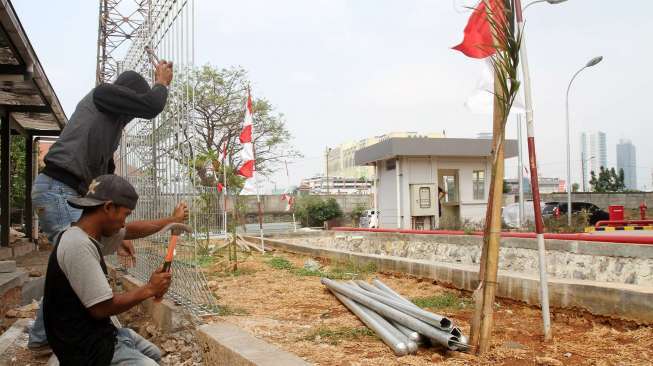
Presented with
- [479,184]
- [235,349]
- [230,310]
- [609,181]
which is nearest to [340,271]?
[230,310]

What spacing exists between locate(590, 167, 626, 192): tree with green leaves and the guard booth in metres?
40.4

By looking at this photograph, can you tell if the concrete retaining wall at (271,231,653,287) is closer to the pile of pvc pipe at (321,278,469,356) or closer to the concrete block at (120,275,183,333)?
the pile of pvc pipe at (321,278,469,356)

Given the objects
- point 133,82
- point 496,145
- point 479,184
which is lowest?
point 496,145

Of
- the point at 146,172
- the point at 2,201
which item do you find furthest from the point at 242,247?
the point at 146,172

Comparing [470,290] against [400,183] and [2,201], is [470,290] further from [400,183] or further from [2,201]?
[400,183]

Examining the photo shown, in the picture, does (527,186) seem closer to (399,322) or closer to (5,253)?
(5,253)

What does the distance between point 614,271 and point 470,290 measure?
2136mm

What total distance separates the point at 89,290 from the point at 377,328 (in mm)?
2245

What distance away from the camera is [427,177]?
20438 millimetres

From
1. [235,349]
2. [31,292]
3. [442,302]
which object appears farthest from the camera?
[31,292]

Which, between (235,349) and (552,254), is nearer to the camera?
(235,349)

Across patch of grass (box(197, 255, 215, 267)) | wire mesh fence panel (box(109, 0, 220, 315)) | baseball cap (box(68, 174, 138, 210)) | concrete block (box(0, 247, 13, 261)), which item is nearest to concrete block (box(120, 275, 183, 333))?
wire mesh fence panel (box(109, 0, 220, 315))

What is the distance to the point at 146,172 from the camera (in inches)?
229

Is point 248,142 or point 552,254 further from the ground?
point 248,142
